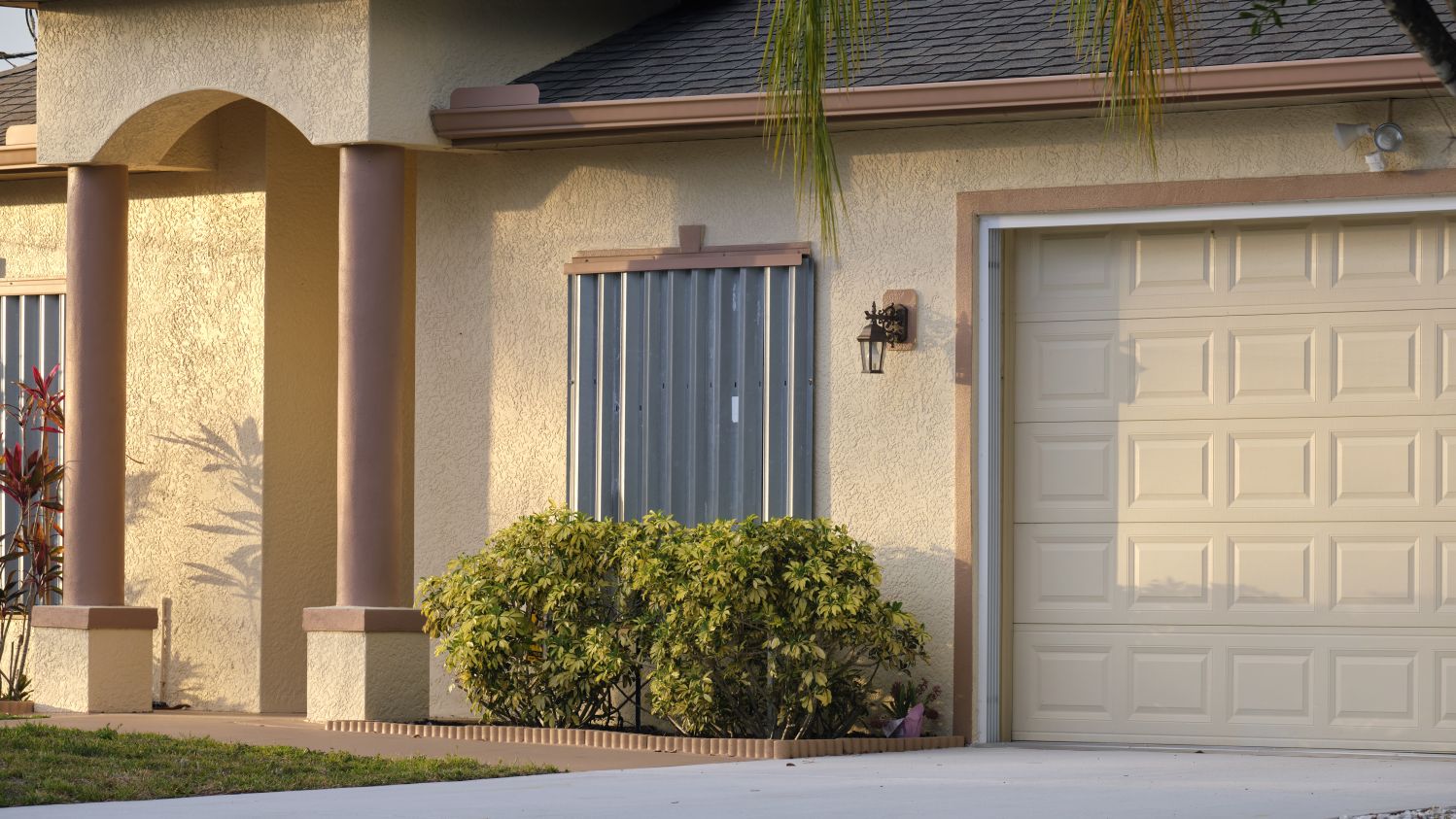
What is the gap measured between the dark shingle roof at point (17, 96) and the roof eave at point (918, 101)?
3.48m

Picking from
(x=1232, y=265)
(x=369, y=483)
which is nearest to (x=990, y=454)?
(x=1232, y=265)

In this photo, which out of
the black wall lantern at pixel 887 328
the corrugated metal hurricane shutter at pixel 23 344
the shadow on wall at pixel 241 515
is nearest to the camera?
the black wall lantern at pixel 887 328

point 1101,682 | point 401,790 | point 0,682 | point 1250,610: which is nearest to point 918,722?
point 1101,682

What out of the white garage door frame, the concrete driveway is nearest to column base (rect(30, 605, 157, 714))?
the concrete driveway

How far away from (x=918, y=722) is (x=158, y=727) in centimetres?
384

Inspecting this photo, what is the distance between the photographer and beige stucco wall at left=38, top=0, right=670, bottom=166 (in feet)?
36.3

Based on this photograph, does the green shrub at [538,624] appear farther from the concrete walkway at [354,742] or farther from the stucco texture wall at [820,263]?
the stucco texture wall at [820,263]

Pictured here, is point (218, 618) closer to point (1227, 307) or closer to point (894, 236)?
point (894, 236)

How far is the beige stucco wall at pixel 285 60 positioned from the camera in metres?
11.1

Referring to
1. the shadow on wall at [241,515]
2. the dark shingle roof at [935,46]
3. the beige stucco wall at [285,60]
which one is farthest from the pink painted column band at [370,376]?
the shadow on wall at [241,515]

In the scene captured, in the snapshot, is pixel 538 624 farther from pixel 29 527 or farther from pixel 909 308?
pixel 29 527

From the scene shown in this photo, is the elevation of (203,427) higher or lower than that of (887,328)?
lower

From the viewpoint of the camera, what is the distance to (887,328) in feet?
34.8

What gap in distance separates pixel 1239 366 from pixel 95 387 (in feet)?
20.6
